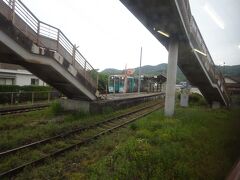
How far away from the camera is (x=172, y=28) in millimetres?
13445

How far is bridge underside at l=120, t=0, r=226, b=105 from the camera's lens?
10.7 metres

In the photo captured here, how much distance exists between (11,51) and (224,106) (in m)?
21.9

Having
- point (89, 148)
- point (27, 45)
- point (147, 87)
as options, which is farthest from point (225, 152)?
point (147, 87)

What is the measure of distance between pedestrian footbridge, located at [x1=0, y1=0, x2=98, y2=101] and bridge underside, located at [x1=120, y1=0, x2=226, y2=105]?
4.16m

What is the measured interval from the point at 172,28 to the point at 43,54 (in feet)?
23.5

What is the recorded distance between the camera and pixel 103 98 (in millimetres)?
18094

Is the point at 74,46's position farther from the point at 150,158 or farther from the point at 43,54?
the point at 150,158

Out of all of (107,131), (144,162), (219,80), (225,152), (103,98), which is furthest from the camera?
(219,80)

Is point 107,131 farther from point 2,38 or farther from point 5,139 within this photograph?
point 2,38

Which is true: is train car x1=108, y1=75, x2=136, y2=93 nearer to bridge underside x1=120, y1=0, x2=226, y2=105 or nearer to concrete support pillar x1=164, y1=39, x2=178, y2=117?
bridge underside x1=120, y1=0, x2=226, y2=105

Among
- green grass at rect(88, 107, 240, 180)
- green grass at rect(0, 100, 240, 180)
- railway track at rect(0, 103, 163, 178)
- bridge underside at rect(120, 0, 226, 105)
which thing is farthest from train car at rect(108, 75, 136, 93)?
green grass at rect(88, 107, 240, 180)

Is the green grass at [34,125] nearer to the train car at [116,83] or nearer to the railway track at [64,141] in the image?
the railway track at [64,141]

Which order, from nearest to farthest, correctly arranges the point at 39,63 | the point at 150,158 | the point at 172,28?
the point at 150,158
the point at 39,63
the point at 172,28

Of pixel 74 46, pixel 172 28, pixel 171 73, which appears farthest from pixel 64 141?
pixel 171 73
